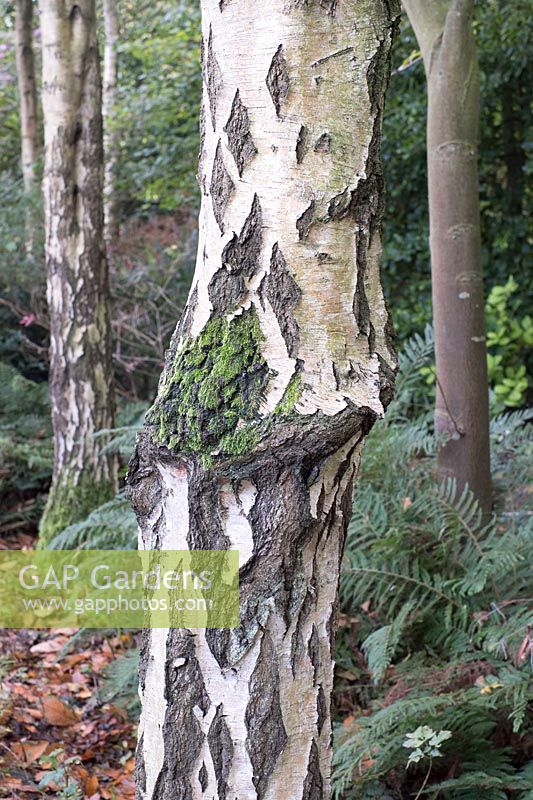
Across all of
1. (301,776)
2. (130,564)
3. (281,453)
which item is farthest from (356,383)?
(130,564)

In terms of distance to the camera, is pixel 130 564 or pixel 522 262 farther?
pixel 522 262

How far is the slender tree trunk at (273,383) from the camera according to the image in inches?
49.6

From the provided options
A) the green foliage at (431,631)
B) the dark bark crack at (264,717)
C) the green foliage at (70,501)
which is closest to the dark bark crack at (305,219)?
the dark bark crack at (264,717)

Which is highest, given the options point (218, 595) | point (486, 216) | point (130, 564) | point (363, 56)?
point (486, 216)

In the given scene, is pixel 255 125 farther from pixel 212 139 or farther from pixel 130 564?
pixel 130 564

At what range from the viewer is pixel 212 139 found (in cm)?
133

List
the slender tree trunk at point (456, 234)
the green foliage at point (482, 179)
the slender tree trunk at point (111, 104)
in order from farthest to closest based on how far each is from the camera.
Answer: the slender tree trunk at point (111, 104) < the green foliage at point (482, 179) < the slender tree trunk at point (456, 234)

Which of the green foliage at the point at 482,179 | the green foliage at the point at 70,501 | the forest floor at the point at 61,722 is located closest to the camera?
the forest floor at the point at 61,722

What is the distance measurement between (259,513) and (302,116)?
63cm

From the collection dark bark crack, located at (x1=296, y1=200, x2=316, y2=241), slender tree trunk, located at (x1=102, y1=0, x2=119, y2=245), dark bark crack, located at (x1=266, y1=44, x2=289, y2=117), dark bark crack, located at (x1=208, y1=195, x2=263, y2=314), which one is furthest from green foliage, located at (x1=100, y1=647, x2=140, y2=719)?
slender tree trunk, located at (x1=102, y1=0, x2=119, y2=245)

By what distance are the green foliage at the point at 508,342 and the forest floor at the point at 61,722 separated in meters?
3.84

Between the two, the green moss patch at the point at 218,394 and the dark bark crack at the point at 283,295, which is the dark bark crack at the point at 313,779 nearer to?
the green moss patch at the point at 218,394

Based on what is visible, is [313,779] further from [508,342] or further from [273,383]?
[508,342]

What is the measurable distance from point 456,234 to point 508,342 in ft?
11.6
